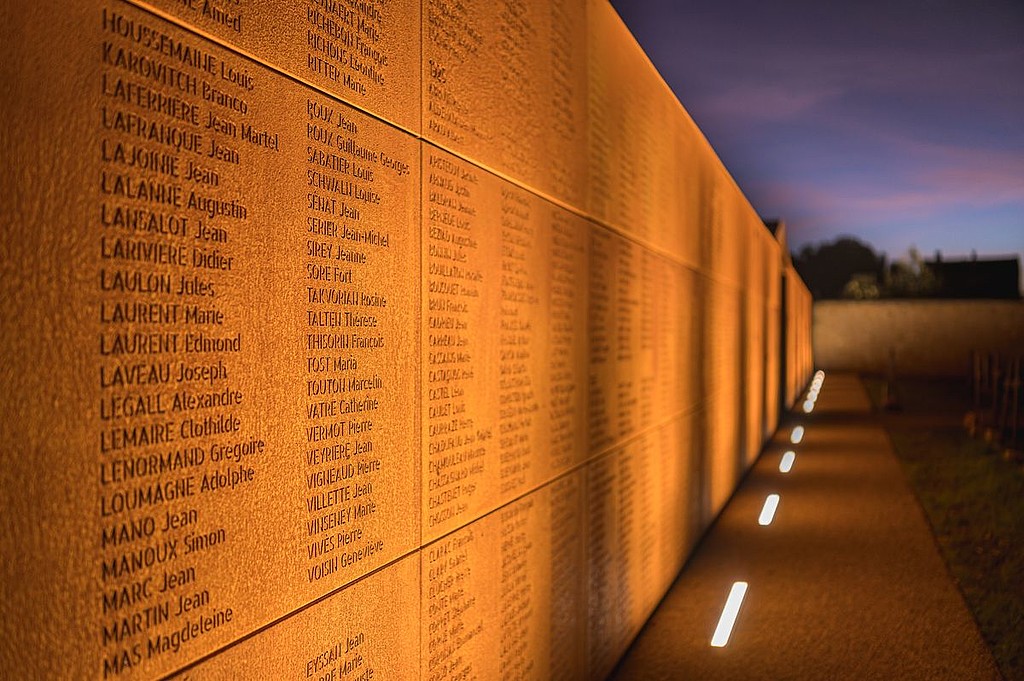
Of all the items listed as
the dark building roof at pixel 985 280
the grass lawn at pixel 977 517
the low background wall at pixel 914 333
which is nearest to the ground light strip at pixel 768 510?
the grass lawn at pixel 977 517

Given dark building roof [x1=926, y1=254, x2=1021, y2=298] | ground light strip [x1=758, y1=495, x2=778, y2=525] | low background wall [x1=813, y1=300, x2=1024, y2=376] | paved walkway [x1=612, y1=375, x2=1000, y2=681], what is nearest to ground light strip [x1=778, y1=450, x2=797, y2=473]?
paved walkway [x1=612, y1=375, x2=1000, y2=681]

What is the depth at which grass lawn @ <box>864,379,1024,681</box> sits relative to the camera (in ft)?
18.7

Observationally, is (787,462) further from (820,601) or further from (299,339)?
(299,339)

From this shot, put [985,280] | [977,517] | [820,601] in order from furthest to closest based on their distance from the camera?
[985,280], [977,517], [820,601]

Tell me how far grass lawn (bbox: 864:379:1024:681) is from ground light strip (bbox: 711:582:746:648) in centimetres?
139

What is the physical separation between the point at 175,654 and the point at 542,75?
8.67 ft

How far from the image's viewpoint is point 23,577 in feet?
4.42

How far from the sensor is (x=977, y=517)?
355 inches

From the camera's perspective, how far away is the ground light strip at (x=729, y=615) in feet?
17.5

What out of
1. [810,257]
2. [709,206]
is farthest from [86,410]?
[810,257]

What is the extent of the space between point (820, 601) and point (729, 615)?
71cm

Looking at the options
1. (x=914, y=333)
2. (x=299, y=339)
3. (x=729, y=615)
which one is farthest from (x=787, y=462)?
(x=914, y=333)

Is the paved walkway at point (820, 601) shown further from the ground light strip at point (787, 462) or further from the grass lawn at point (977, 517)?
the ground light strip at point (787, 462)

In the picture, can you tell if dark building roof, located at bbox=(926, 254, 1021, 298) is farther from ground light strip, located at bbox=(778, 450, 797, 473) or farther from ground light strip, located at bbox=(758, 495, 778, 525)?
ground light strip, located at bbox=(758, 495, 778, 525)
